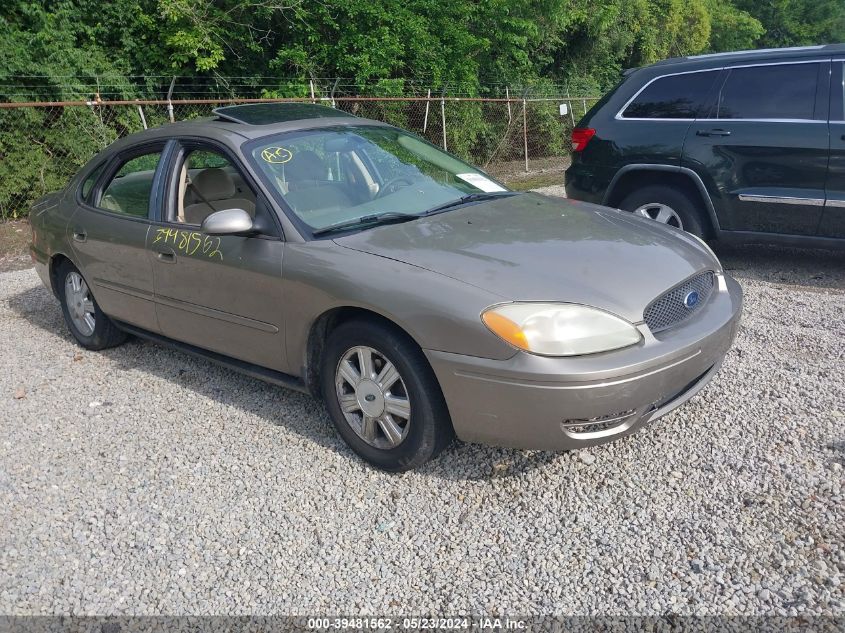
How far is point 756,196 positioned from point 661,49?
85.6 ft

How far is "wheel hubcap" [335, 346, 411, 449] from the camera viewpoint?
10.5 feet

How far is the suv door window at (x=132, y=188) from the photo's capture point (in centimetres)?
446

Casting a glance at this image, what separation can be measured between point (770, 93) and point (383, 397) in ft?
14.7

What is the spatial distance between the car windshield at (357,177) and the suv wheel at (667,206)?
233cm

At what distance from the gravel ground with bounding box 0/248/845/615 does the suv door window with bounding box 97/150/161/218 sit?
1223mm

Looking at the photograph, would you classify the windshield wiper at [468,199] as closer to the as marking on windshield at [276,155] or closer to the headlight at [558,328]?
the as marking on windshield at [276,155]

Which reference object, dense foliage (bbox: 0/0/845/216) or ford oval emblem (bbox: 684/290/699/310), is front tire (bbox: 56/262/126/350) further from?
dense foliage (bbox: 0/0/845/216)

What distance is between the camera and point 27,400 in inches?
177

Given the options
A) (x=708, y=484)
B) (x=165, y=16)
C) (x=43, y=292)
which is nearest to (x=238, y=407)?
(x=708, y=484)

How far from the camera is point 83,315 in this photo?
5258mm

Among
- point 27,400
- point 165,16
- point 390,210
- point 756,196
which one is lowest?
point 27,400

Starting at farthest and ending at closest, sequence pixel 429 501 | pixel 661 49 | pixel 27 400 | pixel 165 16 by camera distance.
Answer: pixel 661 49 < pixel 165 16 < pixel 27 400 < pixel 429 501

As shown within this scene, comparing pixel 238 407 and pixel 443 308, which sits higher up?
pixel 443 308

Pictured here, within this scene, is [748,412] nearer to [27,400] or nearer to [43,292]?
[27,400]
